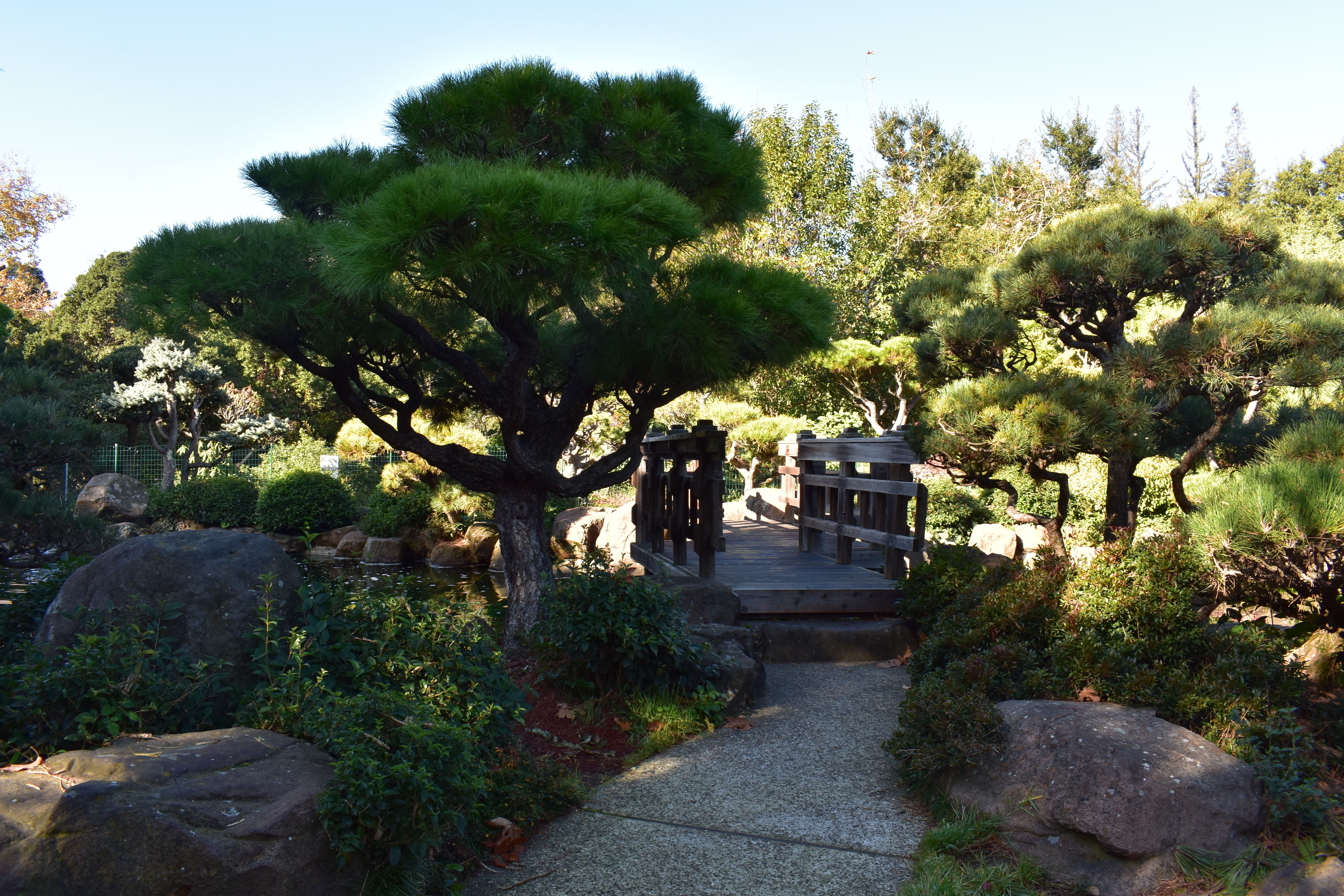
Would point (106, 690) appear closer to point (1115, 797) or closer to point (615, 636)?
point (615, 636)

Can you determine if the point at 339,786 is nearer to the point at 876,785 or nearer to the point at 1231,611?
the point at 876,785

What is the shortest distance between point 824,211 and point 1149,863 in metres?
16.4

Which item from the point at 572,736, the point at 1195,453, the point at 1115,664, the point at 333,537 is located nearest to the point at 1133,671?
the point at 1115,664

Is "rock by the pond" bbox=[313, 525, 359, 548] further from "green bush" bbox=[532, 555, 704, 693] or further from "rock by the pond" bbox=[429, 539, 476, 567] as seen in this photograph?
"green bush" bbox=[532, 555, 704, 693]

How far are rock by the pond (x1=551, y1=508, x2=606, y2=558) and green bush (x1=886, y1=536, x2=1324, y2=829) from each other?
795 centimetres

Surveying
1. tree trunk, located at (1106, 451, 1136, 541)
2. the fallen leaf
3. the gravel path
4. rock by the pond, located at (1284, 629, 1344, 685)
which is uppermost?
tree trunk, located at (1106, 451, 1136, 541)

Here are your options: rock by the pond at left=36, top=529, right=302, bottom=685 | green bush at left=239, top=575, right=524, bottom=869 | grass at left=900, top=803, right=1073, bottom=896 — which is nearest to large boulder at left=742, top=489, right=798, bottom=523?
green bush at left=239, top=575, right=524, bottom=869

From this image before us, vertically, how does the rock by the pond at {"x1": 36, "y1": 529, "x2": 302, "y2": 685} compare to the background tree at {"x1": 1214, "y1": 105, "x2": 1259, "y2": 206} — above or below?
below

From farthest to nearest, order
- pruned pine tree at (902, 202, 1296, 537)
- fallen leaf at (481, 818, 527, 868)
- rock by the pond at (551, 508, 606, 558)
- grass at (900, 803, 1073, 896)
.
A: rock by the pond at (551, 508, 606, 558), pruned pine tree at (902, 202, 1296, 537), fallen leaf at (481, 818, 527, 868), grass at (900, 803, 1073, 896)

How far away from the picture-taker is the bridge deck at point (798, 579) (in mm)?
6730

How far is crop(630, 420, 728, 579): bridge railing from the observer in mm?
6836

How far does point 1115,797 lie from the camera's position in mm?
3072

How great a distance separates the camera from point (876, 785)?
3830 millimetres

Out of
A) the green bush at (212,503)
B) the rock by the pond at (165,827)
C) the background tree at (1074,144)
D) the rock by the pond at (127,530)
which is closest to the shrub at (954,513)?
the rock by the pond at (127,530)
